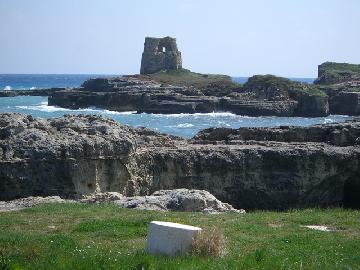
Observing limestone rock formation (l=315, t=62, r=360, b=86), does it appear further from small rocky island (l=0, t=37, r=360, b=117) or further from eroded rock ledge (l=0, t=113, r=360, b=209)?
eroded rock ledge (l=0, t=113, r=360, b=209)

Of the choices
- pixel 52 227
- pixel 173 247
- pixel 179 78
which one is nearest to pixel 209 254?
pixel 173 247

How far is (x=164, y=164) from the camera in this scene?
21.9 meters

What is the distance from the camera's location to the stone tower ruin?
117 m

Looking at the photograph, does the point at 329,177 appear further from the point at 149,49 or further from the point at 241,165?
the point at 149,49

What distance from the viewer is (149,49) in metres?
117

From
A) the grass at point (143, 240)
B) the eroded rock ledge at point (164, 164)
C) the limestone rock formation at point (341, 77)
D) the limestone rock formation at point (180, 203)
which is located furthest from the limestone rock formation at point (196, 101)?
the grass at point (143, 240)

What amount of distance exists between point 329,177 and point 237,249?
12.7 metres

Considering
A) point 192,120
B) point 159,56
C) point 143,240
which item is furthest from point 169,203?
point 159,56

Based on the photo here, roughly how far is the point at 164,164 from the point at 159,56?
320 feet

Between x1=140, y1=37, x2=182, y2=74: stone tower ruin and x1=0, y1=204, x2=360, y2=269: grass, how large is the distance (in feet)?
340

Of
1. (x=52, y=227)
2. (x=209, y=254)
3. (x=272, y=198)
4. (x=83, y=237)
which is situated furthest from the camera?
(x=272, y=198)

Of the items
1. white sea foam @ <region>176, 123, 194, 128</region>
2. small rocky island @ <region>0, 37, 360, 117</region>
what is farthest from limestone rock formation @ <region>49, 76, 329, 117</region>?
white sea foam @ <region>176, 123, 194, 128</region>

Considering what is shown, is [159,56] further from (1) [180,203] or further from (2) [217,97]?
(1) [180,203]

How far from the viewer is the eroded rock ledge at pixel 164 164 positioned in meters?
18.7
